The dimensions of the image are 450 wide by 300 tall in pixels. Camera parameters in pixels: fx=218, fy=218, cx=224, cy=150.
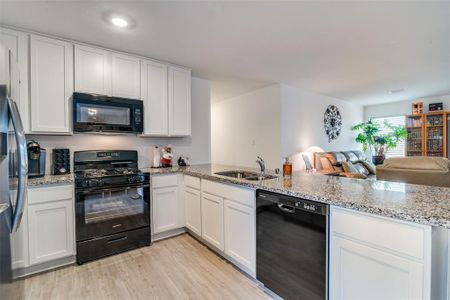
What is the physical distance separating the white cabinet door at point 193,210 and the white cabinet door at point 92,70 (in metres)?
1.62

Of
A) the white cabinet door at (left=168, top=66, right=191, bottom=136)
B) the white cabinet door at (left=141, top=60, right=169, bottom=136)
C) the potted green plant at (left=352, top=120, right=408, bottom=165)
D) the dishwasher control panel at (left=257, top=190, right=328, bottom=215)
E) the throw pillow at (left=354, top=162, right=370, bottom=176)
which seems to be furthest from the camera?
the potted green plant at (left=352, top=120, right=408, bottom=165)

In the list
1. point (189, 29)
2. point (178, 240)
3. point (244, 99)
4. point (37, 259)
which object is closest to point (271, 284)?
point (178, 240)

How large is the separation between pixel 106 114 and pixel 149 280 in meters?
1.91

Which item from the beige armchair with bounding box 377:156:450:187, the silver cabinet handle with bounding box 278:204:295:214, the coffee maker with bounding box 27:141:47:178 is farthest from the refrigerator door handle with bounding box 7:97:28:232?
the beige armchair with bounding box 377:156:450:187

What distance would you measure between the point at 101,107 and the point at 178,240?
6.34ft

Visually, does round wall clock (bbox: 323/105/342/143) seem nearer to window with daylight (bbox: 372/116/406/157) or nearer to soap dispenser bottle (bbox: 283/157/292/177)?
window with daylight (bbox: 372/116/406/157)

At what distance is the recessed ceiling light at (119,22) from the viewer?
207 cm

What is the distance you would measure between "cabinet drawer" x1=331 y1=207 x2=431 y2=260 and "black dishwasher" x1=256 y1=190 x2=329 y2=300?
0.09 m

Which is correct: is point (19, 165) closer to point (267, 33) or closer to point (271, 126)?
point (267, 33)

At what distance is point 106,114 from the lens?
Result: 2646 millimetres

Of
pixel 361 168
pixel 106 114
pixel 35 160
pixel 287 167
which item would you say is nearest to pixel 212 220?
pixel 287 167

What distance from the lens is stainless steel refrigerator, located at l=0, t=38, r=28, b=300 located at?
112cm

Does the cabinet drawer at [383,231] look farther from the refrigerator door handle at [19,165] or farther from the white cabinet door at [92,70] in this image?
the white cabinet door at [92,70]

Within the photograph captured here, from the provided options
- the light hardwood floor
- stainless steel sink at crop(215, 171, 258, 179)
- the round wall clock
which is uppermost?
the round wall clock
